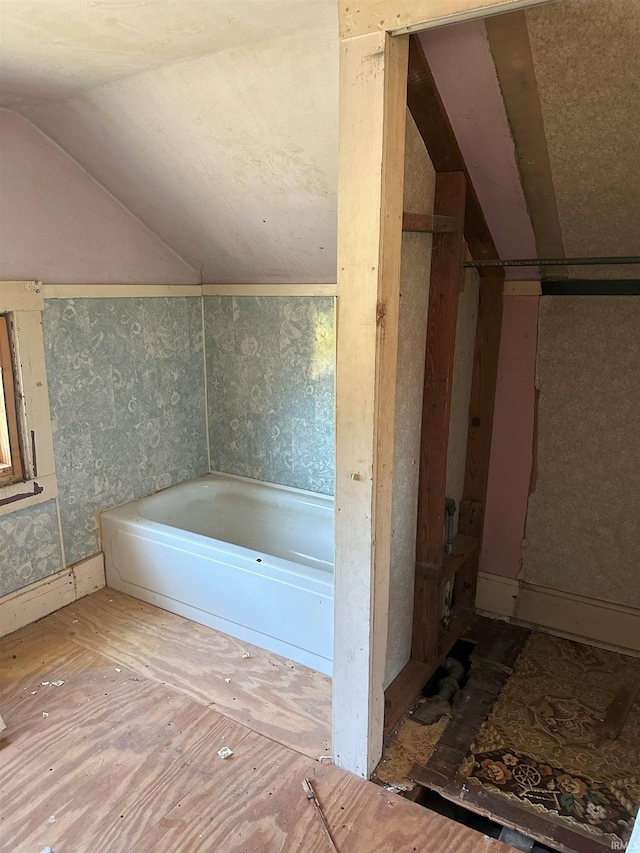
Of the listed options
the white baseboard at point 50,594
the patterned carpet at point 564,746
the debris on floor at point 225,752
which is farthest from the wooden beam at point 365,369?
the white baseboard at point 50,594

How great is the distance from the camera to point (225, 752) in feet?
6.25

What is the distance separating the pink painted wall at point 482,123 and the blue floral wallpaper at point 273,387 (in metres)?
0.94

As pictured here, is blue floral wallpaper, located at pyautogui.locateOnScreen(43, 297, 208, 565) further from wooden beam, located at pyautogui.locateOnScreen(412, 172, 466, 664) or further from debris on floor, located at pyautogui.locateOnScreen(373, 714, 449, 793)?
debris on floor, located at pyautogui.locateOnScreen(373, 714, 449, 793)

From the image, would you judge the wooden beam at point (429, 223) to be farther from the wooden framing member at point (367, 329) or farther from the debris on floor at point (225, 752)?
the debris on floor at point (225, 752)

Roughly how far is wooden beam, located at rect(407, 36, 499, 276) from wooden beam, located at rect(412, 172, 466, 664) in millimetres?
67

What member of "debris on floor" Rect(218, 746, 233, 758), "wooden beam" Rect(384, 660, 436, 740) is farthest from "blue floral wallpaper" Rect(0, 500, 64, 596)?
"wooden beam" Rect(384, 660, 436, 740)

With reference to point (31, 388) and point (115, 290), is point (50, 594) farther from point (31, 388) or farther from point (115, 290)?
point (115, 290)

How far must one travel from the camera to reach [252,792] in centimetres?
175

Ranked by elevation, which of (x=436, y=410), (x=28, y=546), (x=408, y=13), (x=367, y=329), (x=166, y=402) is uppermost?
(x=408, y=13)

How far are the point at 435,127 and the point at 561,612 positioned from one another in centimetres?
212

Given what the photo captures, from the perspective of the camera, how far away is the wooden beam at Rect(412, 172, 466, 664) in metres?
1.98

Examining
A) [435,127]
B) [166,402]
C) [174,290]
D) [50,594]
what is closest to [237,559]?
[50,594]

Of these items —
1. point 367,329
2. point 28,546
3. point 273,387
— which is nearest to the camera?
point 367,329

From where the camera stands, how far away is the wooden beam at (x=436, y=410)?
1984mm
